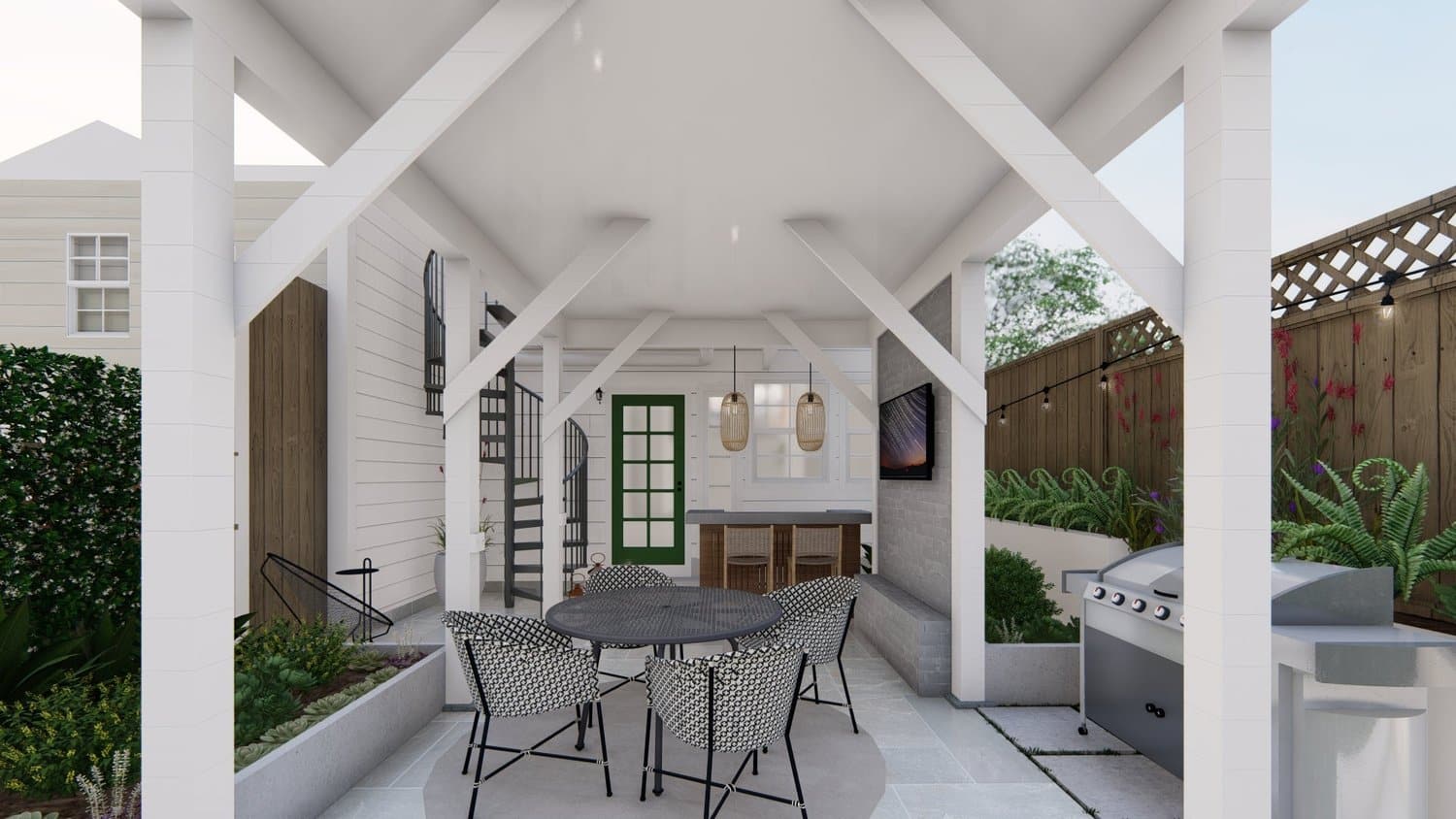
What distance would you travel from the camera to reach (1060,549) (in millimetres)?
5355

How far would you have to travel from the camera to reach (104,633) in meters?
3.24

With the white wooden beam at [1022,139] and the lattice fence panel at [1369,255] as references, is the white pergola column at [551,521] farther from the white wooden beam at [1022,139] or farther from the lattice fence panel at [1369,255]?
the lattice fence panel at [1369,255]

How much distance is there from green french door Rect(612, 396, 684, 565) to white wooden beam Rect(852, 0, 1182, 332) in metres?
7.46

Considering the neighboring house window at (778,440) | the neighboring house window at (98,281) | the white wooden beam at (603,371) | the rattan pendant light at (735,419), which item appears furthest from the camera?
the neighboring house window at (778,440)

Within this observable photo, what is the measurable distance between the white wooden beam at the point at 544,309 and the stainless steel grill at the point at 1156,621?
2973 mm

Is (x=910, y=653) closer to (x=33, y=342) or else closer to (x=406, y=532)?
(x=406, y=532)

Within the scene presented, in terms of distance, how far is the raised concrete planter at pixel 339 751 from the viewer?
8.55 ft

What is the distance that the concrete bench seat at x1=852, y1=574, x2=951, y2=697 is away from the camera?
4496 mm

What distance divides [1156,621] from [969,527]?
134cm

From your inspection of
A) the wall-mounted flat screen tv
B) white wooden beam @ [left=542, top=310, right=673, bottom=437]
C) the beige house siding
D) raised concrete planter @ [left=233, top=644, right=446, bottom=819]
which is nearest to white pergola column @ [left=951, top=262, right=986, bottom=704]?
the wall-mounted flat screen tv

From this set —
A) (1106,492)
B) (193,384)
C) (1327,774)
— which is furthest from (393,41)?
(1106,492)

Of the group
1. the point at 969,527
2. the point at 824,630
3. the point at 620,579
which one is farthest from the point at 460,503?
the point at 969,527

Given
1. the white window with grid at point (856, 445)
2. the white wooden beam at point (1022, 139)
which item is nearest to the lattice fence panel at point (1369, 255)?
the white wooden beam at point (1022, 139)

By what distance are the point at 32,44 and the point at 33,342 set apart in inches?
107
